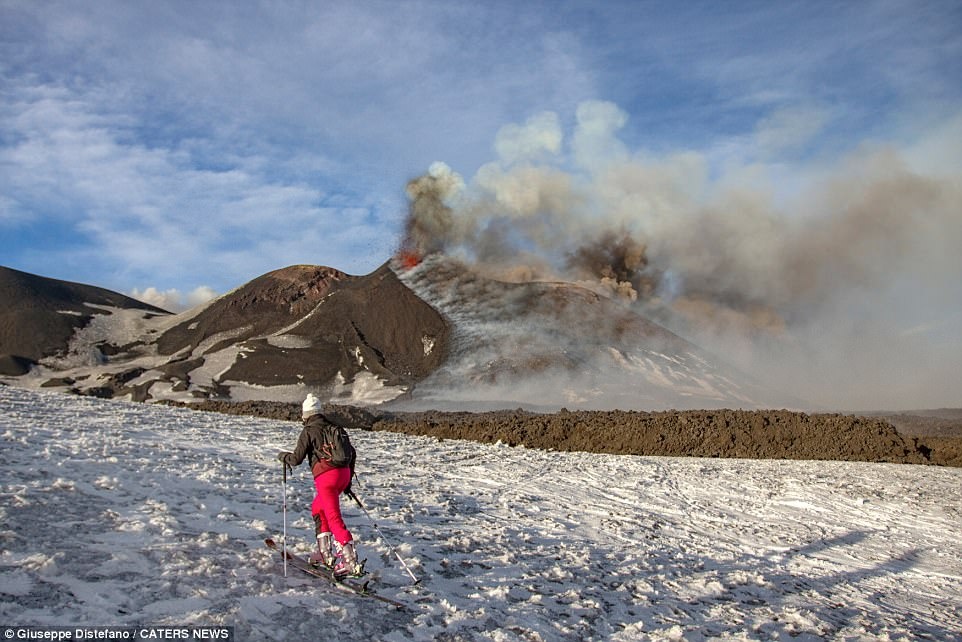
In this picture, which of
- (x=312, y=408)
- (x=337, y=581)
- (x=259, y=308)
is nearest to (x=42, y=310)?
(x=259, y=308)

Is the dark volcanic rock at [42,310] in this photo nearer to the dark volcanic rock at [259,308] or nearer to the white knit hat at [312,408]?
the dark volcanic rock at [259,308]

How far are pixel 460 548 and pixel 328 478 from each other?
293cm

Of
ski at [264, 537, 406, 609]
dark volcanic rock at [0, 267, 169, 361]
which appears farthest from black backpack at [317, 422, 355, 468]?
dark volcanic rock at [0, 267, 169, 361]

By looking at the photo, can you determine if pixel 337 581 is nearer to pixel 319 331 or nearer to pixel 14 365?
pixel 319 331

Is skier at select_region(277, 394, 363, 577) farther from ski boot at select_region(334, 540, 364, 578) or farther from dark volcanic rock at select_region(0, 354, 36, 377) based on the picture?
dark volcanic rock at select_region(0, 354, 36, 377)

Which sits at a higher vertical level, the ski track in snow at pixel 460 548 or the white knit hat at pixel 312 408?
the white knit hat at pixel 312 408

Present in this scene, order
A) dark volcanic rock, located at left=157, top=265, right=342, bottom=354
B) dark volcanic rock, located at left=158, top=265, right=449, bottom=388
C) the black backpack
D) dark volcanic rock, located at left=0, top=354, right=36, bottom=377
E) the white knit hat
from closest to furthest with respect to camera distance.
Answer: the black backpack, the white knit hat, dark volcanic rock, located at left=158, top=265, right=449, bottom=388, dark volcanic rock, located at left=0, top=354, right=36, bottom=377, dark volcanic rock, located at left=157, top=265, right=342, bottom=354

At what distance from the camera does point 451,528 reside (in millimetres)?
10016

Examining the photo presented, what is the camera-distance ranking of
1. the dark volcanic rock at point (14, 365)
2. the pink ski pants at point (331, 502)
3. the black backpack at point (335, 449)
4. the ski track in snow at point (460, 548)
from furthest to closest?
the dark volcanic rock at point (14, 365) → the black backpack at point (335, 449) → the pink ski pants at point (331, 502) → the ski track in snow at point (460, 548)

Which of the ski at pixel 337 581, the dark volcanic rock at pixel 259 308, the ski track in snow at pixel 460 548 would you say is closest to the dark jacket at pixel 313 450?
the ski at pixel 337 581

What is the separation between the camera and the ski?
21.1ft

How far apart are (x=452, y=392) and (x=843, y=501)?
3644 centimetres

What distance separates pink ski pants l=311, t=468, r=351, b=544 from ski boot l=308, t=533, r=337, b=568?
0.09 m

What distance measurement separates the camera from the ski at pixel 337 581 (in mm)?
6430
